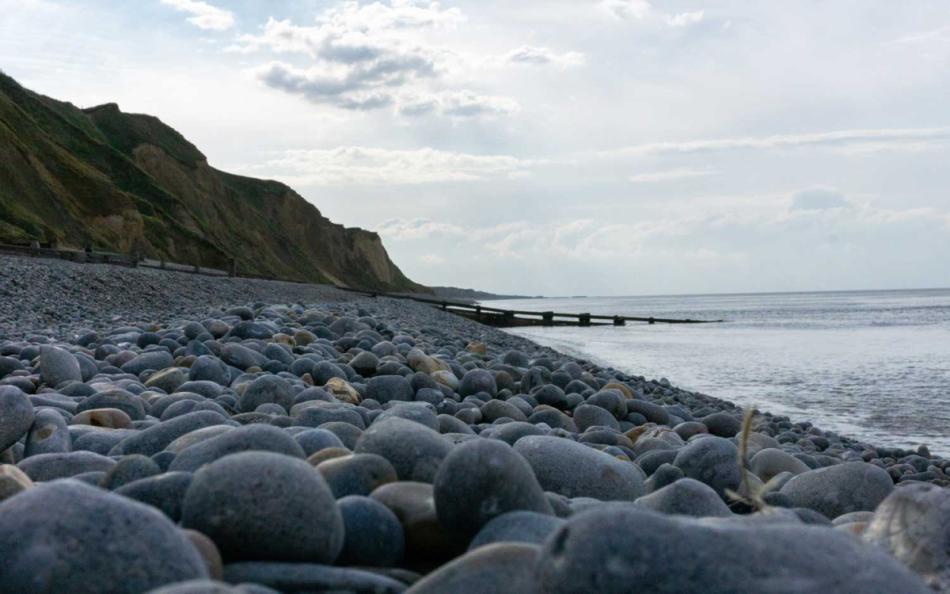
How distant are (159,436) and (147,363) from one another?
9.53 feet

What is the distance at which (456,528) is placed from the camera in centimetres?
178

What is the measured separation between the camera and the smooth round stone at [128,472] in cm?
221

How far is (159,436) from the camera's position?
2.89 metres

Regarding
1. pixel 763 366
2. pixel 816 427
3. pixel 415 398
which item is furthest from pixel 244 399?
pixel 763 366

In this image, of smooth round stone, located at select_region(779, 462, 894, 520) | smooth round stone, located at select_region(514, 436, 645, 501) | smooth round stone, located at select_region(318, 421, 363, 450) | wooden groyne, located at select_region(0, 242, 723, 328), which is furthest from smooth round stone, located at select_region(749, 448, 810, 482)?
wooden groyne, located at select_region(0, 242, 723, 328)

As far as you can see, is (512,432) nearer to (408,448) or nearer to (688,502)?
(688,502)

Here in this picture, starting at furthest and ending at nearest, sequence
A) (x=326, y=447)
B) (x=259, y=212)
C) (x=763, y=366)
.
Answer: (x=259, y=212) → (x=763, y=366) → (x=326, y=447)

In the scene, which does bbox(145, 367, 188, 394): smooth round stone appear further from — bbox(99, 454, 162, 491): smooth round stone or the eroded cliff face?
the eroded cliff face

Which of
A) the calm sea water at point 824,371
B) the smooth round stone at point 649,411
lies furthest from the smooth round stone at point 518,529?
the calm sea water at point 824,371

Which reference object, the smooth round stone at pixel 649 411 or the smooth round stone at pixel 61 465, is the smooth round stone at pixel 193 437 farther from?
the smooth round stone at pixel 649 411

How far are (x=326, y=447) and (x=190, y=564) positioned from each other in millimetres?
1251

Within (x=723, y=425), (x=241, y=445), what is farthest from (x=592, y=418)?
(x=241, y=445)

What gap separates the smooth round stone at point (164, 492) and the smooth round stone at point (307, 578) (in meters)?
0.39

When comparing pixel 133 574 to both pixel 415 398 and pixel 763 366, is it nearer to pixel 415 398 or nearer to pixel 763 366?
pixel 415 398
